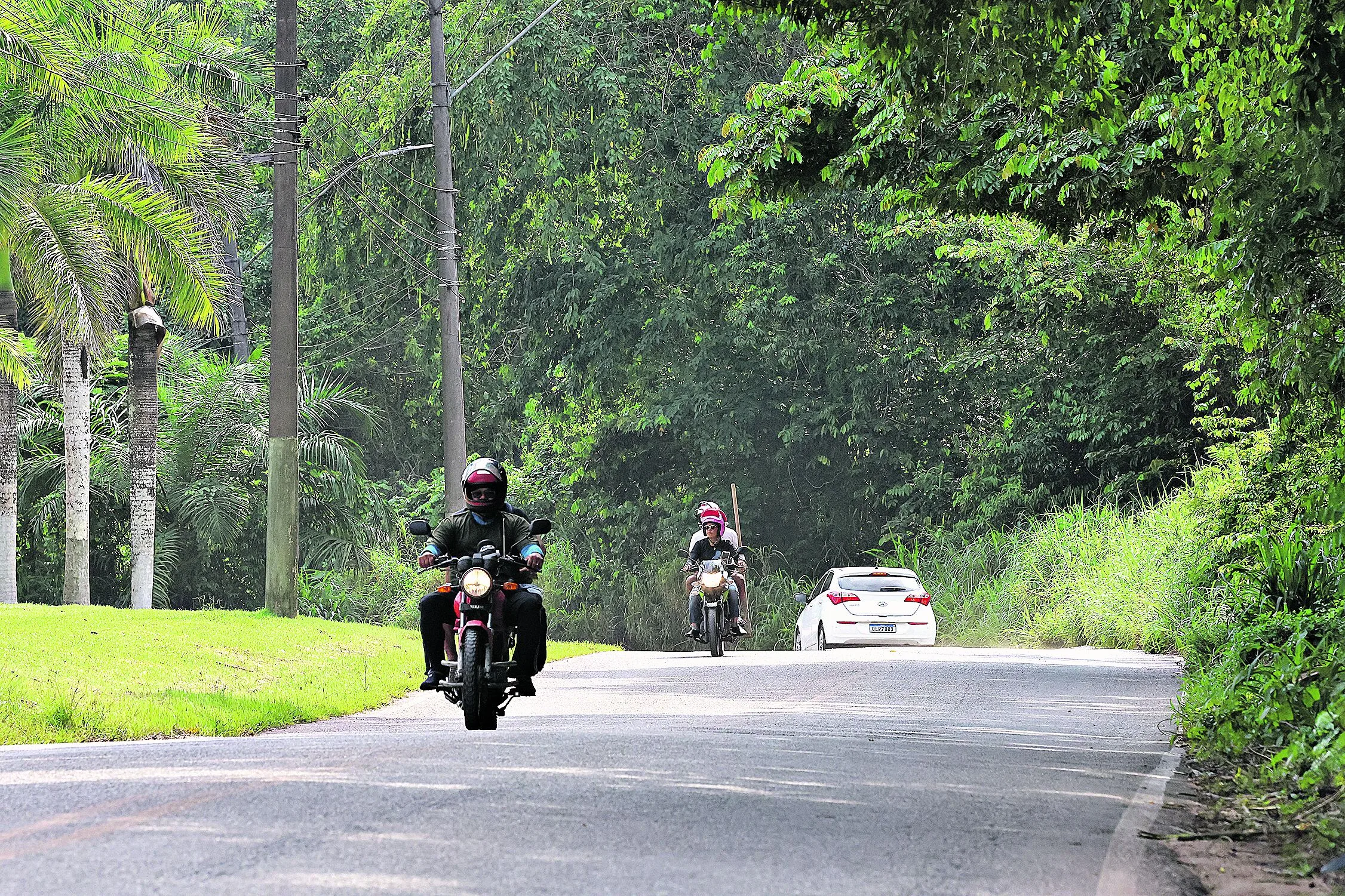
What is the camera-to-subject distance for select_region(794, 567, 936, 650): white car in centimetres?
2978

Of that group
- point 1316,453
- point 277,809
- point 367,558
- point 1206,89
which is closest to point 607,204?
point 367,558

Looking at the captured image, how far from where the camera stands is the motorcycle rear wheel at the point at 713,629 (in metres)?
24.9

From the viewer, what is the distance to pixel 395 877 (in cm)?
729

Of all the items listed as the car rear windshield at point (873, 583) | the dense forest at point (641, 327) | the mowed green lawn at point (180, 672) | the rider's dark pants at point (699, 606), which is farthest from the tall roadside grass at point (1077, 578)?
the mowed green lawn at point (180, 672)

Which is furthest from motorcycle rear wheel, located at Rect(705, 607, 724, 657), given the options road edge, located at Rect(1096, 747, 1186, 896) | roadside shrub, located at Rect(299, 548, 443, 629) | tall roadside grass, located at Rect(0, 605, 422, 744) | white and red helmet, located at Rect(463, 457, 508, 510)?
roadside shrub, located at Rect(299, 548, 443, 629)

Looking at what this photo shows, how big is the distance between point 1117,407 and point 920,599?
10.7 metres

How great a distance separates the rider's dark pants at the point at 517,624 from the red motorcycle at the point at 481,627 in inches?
1.8

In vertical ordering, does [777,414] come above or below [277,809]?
above

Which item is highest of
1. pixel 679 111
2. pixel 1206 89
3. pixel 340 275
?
pixel 679 111

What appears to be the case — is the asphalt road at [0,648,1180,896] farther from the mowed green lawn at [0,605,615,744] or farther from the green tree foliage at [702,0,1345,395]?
the green tree foliage at [702,0,1345,395]

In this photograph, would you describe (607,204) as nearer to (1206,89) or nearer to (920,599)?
(920,599)

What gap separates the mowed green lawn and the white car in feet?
15.4

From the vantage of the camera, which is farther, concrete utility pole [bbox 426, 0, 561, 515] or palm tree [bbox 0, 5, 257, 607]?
palm tree [bbox 0, 5, 257, 607]

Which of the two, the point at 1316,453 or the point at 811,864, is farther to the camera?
the point at 1316,453
